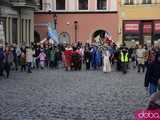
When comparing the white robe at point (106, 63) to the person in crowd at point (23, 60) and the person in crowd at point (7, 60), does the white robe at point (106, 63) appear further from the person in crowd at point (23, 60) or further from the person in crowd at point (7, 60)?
the person in crowd at point (7, 60)

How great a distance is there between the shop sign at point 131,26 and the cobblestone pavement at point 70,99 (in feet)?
110

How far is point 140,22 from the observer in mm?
63688

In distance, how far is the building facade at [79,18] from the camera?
214 ft

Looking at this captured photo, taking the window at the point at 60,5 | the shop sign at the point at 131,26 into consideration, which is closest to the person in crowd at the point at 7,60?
the shop sign at the point at 131,26

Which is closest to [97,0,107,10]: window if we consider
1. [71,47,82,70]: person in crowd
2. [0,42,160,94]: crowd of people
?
[0,42,160,94]: crowd of people

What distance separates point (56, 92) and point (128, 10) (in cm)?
4133

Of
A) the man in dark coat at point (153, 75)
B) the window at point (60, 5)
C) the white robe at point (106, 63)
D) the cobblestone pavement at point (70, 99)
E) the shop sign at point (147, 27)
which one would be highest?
the window at point (60, 5)

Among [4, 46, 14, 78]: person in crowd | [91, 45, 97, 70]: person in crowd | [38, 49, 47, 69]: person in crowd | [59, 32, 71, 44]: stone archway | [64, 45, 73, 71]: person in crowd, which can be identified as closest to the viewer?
[4, 46, 14, 78]: person in crowd

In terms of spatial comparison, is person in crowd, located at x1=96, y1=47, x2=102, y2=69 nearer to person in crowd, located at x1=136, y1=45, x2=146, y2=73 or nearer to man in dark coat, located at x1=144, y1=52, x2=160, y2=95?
person in crowd, located at x1=136, y1=45, x2=146, y2=73

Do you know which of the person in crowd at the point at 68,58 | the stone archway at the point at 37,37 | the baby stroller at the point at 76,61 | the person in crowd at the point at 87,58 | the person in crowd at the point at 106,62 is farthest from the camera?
the stone archway at the point at 37,37

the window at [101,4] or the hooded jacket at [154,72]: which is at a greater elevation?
the window at [101,4]

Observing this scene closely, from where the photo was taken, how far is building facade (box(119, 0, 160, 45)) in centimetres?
6319

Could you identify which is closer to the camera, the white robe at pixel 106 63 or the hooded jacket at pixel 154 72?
the hooded jacket at pixel 154 72

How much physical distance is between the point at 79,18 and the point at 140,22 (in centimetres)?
621
